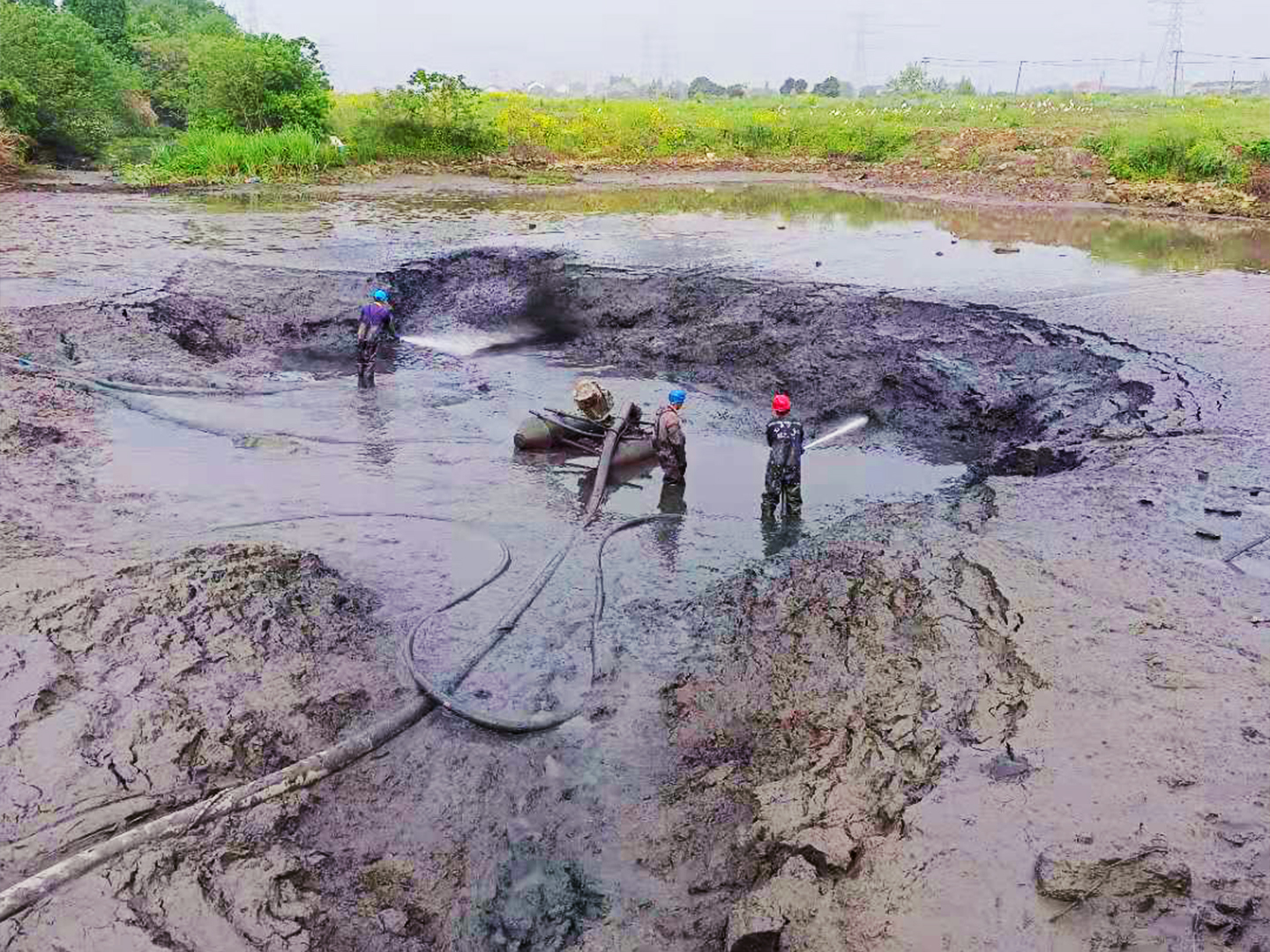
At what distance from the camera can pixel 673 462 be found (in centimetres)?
877

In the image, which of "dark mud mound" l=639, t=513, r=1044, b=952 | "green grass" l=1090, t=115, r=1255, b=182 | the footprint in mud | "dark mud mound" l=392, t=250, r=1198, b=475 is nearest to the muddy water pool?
"dark mud mound" l=639, t=513, r=1044, b=952

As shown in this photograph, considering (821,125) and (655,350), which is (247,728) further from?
(821,125)

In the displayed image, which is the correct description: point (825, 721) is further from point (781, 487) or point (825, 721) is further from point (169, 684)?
point (169, 684)

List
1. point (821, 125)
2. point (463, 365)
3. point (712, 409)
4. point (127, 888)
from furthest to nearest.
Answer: point (821, 125), point (463, 365), point (712, 409), point (127, 888)

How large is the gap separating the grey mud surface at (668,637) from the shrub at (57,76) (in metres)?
18.6

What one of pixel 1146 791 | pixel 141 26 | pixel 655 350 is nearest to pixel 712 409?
pixel 655 350

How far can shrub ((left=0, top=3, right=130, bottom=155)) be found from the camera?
88.1ft

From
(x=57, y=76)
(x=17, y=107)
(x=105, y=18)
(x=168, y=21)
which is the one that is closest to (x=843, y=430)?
(x=17, y=107)

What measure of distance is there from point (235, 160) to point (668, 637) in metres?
26.0

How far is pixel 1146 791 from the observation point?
430cm

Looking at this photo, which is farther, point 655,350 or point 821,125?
point 821,125

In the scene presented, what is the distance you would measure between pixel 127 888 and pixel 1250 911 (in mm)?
4721

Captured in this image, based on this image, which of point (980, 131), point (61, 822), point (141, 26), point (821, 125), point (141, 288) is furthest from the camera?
point (141, 26)

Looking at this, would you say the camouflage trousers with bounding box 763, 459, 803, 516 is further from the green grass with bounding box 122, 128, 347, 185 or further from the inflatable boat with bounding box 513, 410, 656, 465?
the green grass with bounding box 122, 128, 347, 185
